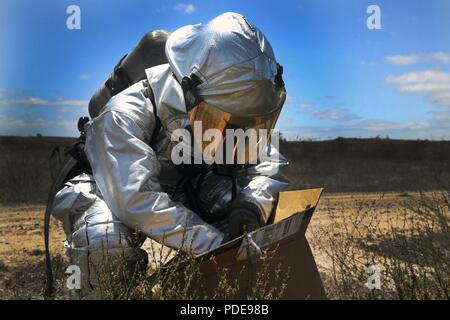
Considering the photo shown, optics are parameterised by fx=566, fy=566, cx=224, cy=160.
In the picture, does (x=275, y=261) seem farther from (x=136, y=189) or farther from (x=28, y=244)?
(x=28, y=244)

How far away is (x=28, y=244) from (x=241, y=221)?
159 inches

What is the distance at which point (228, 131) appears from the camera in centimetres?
330

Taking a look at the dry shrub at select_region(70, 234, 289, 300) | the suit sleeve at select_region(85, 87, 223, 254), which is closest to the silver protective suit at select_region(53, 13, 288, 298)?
the suit sleeve at select_region(85, 87, 223, 254)

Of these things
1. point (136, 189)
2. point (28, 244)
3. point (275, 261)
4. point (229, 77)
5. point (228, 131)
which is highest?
point (229, 77)

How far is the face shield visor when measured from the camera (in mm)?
3215

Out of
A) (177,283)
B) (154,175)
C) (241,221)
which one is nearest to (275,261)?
(241,221)

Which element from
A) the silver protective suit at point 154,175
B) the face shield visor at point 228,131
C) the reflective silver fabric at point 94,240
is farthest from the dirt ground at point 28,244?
the reflective silver fabric at point 94,240

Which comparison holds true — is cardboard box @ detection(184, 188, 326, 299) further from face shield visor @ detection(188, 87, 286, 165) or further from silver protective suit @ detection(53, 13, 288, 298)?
face shield visor @ detection(188, 87, 286, 165)

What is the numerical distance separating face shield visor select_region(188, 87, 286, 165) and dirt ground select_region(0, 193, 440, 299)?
0.89 meters

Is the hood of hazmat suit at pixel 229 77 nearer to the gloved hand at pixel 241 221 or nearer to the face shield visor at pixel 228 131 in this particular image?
the face shield visor at pixel 228 131
